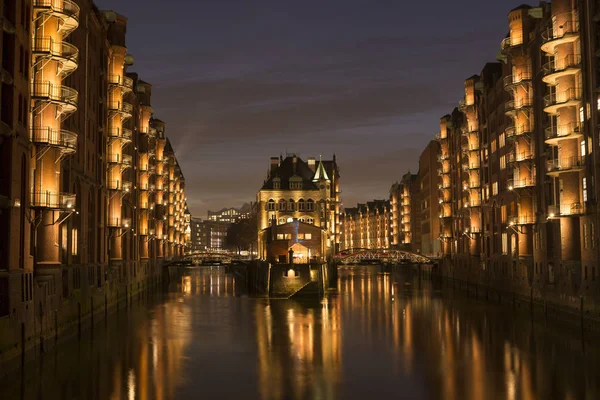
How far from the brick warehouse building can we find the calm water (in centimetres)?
353

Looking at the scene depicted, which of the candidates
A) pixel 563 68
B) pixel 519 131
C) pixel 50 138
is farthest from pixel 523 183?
pixel 50 138

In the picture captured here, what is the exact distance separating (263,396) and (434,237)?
4240 inches

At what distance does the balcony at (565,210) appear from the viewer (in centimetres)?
5012

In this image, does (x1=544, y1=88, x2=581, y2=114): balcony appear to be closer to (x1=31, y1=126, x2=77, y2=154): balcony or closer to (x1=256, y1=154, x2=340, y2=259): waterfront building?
(x1=31, y1=126, x2=77, y2=154): balcony

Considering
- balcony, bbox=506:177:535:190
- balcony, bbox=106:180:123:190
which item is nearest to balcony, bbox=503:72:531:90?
balcony, bbox=506:177:535:190

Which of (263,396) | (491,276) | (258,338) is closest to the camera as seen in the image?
(263,396)

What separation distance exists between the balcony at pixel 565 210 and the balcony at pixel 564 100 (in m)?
7.48

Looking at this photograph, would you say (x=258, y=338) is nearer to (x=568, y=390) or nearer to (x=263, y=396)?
(x=263, y=396)

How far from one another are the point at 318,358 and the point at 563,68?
94.4 ft

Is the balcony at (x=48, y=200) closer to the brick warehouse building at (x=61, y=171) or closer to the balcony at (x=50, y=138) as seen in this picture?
the brick warehouse building at (x=61, y=171)

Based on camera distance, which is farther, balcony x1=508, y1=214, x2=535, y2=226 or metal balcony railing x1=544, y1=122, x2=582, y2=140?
balcony x1=508, y1=214, x2=535, y2=226

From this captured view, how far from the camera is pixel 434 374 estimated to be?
36.5 meters

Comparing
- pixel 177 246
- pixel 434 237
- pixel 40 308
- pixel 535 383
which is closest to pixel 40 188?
pixel 40 308

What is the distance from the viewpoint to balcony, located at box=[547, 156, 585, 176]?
50.0 m
